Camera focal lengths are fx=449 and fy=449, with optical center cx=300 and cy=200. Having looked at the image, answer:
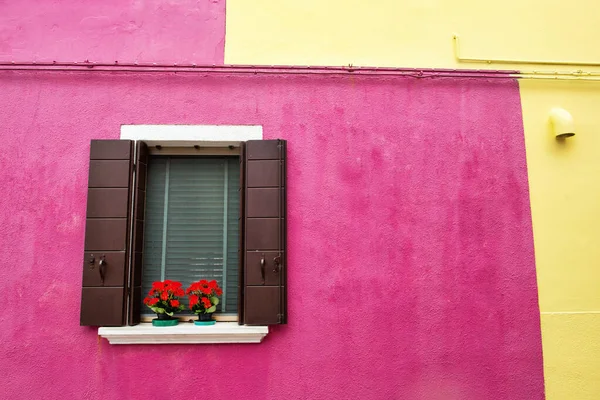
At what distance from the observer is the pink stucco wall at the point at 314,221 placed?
3514 mm

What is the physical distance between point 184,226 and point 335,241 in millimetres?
Result: 1294

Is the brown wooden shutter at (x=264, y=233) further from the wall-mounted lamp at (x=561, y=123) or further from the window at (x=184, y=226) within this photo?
the wall-mounted lamp at (x=561, y=123)

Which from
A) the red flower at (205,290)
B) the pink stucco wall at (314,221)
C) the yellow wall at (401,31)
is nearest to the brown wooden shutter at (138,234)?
the pink stucco wall at (314,221)

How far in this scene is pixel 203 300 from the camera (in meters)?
3.55

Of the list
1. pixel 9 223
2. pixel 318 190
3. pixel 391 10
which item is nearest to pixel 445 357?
pixel 318 190

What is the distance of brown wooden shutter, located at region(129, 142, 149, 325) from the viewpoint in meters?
3.56

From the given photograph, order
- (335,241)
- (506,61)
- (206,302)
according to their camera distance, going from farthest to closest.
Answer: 1. (506,61)
2. (335,241)
3. (206,302)

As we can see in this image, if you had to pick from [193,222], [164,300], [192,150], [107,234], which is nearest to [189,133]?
[192,150]

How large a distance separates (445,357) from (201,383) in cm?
195

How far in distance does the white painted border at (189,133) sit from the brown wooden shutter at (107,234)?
14 centimetres

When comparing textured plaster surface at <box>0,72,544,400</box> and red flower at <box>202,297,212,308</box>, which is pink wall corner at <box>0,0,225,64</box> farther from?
red flower at <box>202,297,212,308</box>

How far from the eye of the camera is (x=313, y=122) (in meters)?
3.81

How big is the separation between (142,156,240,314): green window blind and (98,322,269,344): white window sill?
0.98ft

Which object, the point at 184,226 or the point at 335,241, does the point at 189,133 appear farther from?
the point at 335,241
